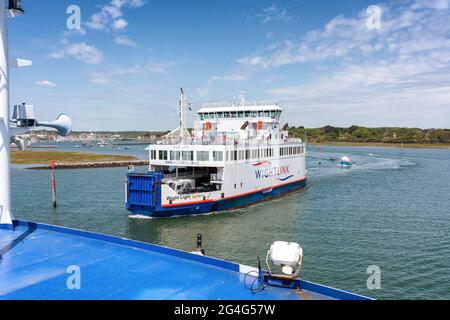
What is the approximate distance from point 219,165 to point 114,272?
72.9 feet

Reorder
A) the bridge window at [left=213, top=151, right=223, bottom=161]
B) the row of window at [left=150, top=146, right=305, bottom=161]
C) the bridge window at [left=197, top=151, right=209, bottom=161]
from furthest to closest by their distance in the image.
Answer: the bridge window at [left=197, top=151, right=209, bottom=161] → the row of window at [left=150, top=146, right=305, bottom=161] → the bridge window at [left=213, top=151, right=223, bottom=161]

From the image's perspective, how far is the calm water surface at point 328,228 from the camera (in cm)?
1802

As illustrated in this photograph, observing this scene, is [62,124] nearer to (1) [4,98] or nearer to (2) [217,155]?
(1) [4,98]

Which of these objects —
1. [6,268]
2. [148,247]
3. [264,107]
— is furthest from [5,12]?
[264,107]

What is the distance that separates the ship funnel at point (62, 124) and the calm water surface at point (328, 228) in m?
13.1

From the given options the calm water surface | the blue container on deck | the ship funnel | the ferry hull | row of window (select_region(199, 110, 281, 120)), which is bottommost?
the calm water surface

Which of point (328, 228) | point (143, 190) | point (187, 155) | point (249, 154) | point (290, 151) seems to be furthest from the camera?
point (290, 151)

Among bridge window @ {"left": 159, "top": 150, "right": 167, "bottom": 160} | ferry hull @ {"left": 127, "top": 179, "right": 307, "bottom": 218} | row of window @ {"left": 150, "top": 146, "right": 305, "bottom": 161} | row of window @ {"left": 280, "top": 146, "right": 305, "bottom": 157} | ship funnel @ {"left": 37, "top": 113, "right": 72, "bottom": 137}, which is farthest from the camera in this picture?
row of window @ {"left": 280, "top": 146, "right": 305, "bottom": 157}

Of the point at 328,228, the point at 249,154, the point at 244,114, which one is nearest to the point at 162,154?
the point at 249,154

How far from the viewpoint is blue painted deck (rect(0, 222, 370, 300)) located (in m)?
7.57

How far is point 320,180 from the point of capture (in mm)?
57906

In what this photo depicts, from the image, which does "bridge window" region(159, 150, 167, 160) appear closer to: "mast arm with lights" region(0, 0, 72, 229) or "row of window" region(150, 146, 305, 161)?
"row of window" region(150, 146, 305, 161)

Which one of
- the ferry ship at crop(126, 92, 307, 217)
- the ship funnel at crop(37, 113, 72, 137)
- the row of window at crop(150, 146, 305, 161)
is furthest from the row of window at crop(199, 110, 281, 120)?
the ship funnel at crop(37, 113, 72, 137)

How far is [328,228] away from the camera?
27.0 m
